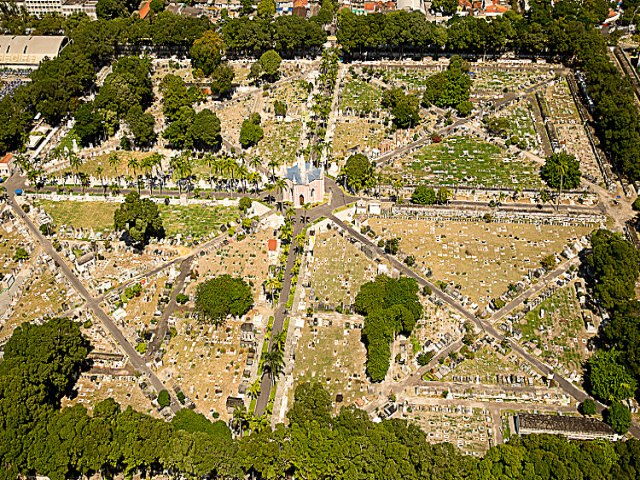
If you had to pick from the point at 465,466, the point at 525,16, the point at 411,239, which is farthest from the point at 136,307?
the point at 525,16

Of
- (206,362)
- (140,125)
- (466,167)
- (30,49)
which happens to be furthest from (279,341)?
(30,49)

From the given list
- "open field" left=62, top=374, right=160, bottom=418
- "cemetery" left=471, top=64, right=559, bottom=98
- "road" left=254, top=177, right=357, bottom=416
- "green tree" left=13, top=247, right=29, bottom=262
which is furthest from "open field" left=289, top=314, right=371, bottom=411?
"cemetery" left=471, top=64, right=559, bottom=98

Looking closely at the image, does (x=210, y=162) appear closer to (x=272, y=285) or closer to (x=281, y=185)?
(x=281, y=185)

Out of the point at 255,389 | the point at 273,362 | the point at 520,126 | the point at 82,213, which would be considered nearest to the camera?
the point at 255,389

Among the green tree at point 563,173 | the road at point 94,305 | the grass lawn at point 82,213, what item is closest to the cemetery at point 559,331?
the green tree at point 563,173

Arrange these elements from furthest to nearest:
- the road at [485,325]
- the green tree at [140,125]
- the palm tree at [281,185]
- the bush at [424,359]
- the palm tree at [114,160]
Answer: the green tree at [140,125] → the palm tree at [114,160] → the palm tree at [281,185] → the bush at [424,359] → the road at [485,325]

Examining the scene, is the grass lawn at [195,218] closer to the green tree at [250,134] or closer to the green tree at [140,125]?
the green tree at [250,134]

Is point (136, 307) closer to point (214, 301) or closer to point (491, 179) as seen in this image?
point (214, 301)
